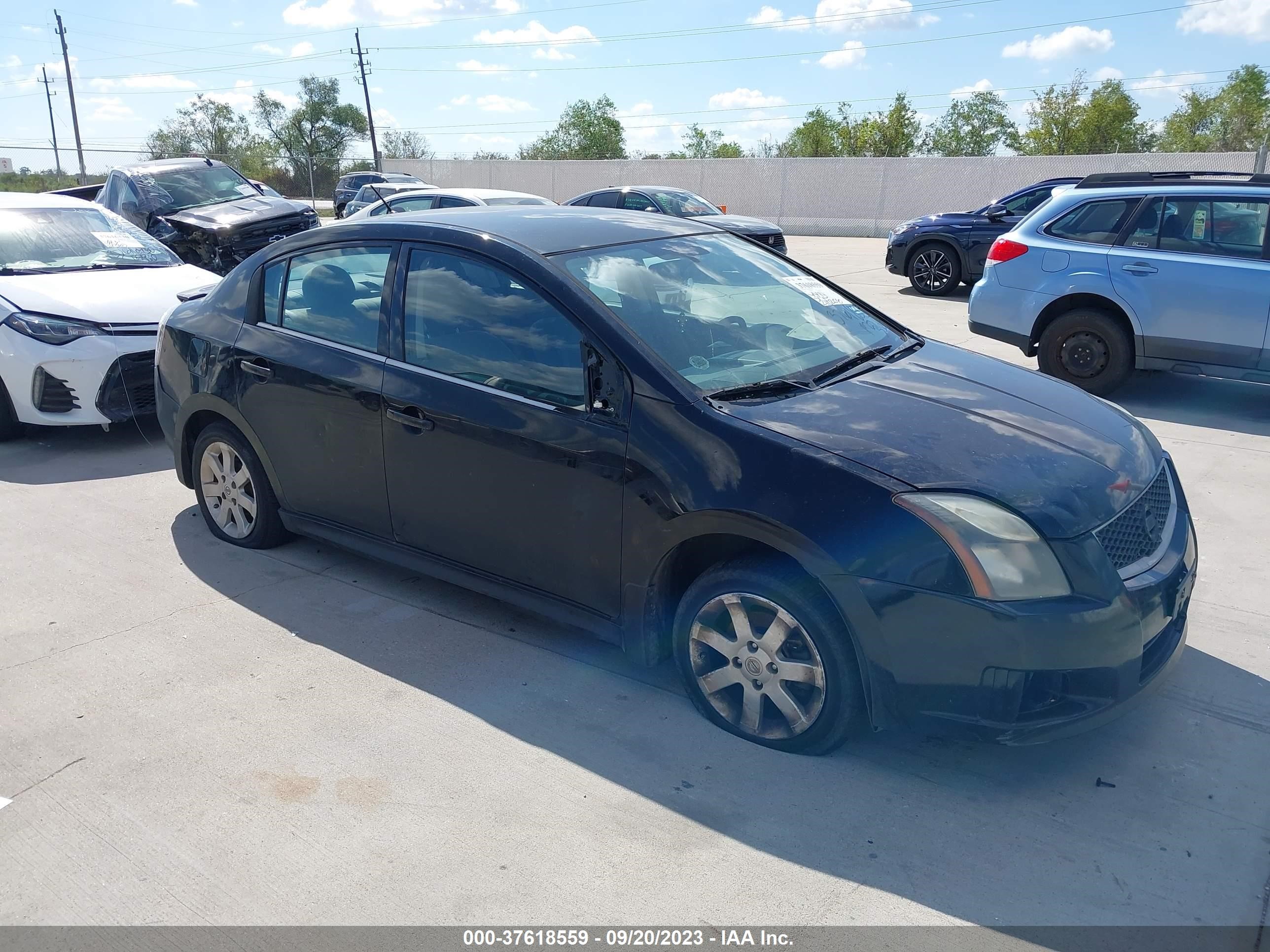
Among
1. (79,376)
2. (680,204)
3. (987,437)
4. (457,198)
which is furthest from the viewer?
(680,204)

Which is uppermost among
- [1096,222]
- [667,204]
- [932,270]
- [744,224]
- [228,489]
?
[1096,222]

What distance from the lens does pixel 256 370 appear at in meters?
4.59

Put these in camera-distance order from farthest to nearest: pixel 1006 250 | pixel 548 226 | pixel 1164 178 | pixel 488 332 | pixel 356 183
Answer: pixel 356 183, pixel 1006 250, pixel 1164 178, pixel 548 226, pixel 488 332

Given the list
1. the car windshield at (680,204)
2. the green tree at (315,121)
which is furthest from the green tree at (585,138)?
the car windshield at (680,204)

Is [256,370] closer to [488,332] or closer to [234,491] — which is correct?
[234,491]

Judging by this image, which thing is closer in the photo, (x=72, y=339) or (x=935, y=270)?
(x=72, y=339)

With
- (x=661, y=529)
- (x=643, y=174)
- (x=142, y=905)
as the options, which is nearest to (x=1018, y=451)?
(x=661, y=529)

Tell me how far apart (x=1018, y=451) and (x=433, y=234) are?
7.73 feet

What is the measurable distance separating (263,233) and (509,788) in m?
11.2

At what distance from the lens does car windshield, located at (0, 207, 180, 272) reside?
741 centimetres

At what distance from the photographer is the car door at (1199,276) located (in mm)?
7172

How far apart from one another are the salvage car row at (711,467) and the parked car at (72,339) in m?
2.04

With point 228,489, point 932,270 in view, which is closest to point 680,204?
point 932,270

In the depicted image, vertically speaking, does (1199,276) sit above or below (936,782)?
above
